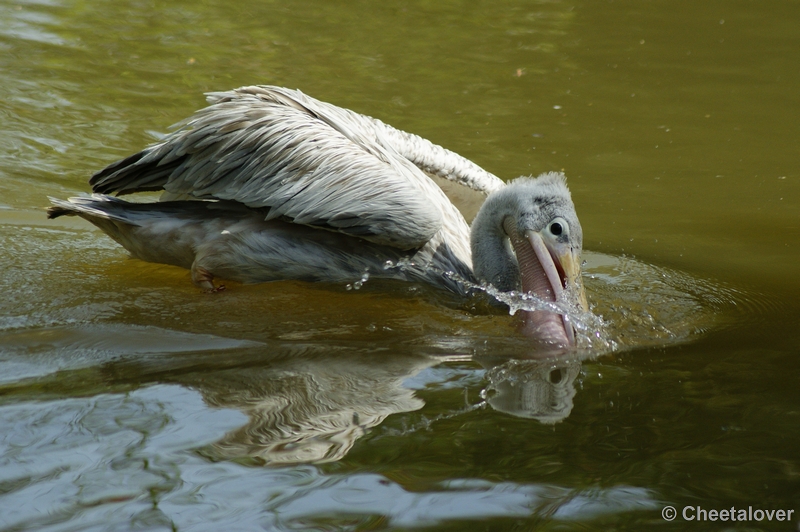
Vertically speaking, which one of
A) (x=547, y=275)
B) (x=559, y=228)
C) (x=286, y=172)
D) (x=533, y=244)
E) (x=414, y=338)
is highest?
(x=286, y=172)

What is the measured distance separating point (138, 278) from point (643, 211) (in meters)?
3.54

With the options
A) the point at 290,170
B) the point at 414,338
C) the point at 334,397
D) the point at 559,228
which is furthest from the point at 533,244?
the point at 334,397

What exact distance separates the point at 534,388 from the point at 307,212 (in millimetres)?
1612

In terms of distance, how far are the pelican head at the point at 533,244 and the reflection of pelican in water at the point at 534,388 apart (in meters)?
0.52

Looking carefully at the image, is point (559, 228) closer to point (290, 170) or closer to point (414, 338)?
point (414, 338)

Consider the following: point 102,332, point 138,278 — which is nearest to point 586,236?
point 138,278

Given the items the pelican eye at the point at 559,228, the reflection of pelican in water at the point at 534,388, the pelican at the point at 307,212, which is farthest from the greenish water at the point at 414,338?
the pelican eye at the point at 559,228

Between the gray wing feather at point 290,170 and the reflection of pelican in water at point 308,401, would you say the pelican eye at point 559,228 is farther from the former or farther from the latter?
the reflection of pelican in water at point 308,401

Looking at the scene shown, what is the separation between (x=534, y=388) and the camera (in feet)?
10.8

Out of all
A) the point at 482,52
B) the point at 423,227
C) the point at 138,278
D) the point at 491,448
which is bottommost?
the point at 138,278

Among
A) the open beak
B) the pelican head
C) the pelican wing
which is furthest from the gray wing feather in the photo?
the open beak

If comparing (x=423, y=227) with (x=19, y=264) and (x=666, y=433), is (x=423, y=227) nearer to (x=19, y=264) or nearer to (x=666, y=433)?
(x=666, y=433)

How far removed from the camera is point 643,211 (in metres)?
6.40

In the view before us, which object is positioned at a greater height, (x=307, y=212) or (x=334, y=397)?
(x=307, y=212)
